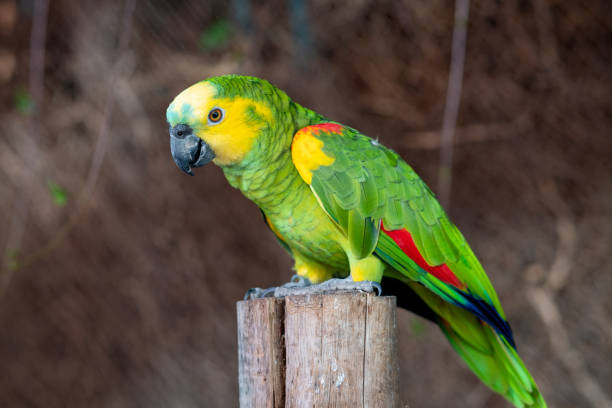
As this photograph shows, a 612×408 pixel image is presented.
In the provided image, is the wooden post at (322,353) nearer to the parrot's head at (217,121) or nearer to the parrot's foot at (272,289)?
the parrot's foot at (272,289)

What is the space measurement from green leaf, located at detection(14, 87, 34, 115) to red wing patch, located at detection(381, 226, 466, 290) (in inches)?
108

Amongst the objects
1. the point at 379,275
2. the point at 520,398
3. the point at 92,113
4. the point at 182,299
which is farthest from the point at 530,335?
the point at 92,113

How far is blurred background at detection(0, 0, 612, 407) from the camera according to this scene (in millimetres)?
3383

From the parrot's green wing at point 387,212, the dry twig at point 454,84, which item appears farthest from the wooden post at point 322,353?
the dry twig at point 454,84

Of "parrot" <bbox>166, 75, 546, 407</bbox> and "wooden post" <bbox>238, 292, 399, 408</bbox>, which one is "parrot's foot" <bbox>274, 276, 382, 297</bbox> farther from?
"wooden post" <bbox>238, 292, 399, 408</bbox>

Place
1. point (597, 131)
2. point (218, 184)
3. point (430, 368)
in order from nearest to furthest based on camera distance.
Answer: point (597, 131) < point (430, 368) < point (218, 184)

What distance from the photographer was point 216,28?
370cm

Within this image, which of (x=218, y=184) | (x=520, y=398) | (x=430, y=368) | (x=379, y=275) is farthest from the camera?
(x=218, y=184)

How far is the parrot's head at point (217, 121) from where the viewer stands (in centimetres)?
183

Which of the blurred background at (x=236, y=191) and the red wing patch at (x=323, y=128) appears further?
the blurred background at (x=236, y=191)

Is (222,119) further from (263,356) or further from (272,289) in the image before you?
(263,356)

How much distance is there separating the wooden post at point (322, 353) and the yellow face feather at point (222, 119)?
19.8 inches

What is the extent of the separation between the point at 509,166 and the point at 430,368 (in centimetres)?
130

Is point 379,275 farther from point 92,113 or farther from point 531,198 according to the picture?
point 92,113
